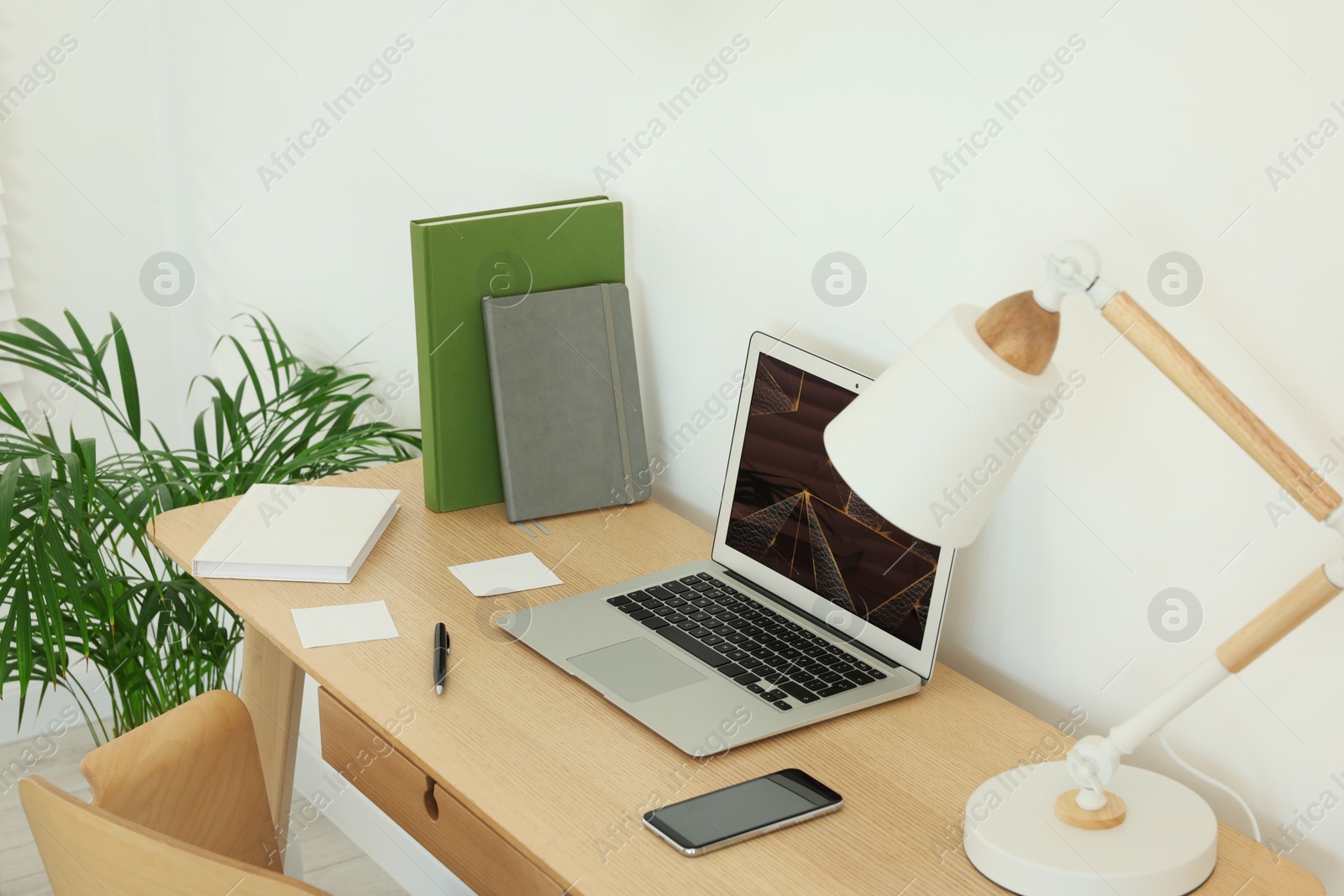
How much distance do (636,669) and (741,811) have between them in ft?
0.85

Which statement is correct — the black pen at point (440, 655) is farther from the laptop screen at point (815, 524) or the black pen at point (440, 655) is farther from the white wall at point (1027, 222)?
the white wall at point (1027, 222)

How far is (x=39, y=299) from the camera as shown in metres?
2.71

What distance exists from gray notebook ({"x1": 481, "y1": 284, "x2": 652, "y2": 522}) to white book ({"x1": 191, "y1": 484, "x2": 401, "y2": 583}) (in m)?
0.19

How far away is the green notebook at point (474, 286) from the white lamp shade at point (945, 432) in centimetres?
77

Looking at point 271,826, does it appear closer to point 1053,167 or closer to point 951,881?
point 951,881

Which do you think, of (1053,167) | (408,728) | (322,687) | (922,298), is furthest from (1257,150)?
(322,687)

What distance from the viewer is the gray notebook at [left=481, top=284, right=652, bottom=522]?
1632 millimetres

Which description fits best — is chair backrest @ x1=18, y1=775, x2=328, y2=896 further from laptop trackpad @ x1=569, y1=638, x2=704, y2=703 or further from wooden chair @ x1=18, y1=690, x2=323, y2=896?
laptop trackpad @ x1=569, y1=638, x2=704, y2=703

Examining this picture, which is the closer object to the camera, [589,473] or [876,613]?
[876,613]

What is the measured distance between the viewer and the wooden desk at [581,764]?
1.03m

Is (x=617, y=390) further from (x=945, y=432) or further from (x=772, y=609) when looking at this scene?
(x=945, y=432)

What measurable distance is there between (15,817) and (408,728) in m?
1.75

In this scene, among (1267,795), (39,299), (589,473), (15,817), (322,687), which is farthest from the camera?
(39,299)

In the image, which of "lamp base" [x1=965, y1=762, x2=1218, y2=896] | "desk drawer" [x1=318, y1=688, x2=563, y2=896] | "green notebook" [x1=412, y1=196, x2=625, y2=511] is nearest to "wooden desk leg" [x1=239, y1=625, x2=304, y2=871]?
"green notebook" [x1=412, y1=196, x2=625, y2=511]
